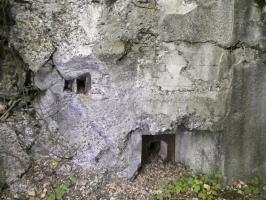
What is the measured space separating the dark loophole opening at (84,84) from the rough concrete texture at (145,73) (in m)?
0.05

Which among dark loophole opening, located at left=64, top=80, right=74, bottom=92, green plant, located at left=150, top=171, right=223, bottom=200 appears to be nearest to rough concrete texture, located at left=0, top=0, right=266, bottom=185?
dark loophole opening, located at left=64, top=80, right=74, bottom=92

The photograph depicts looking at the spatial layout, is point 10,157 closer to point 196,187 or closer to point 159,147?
point 159,147

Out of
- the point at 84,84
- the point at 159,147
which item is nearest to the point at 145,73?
the point at 84,84

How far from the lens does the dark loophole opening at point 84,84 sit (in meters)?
3.83

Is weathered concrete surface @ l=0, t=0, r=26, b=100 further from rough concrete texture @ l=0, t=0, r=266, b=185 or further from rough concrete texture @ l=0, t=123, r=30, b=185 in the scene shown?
rough concrete texture @ l=0, t=123, r=30, b=185

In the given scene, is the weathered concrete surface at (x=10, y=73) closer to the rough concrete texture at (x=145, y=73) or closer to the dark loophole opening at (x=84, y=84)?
the rough concrete texture at (x=145, y=73)

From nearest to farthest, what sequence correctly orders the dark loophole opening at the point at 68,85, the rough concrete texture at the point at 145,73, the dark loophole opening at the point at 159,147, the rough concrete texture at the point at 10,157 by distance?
the rough concrete texture at the point at 145,73 → the rough concrete texture at the point at 10,157 → the dark loophole opening at the point at 68,85 → the dark loophole opening at the point at 159,147

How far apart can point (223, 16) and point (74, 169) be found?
2.02 meters

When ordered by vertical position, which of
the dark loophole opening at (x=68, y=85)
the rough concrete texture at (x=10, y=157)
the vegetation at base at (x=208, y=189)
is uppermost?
the dark loophole opening at (x=68, y=85)

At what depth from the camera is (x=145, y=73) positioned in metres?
3.75

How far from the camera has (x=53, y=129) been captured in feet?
13.1

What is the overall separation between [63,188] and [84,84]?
3.30ft

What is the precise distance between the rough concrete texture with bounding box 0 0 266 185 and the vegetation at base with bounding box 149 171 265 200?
0.12m

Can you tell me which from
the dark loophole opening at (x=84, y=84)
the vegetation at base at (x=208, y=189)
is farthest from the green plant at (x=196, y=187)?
the dark loophole opening at (x=84, y=84)
